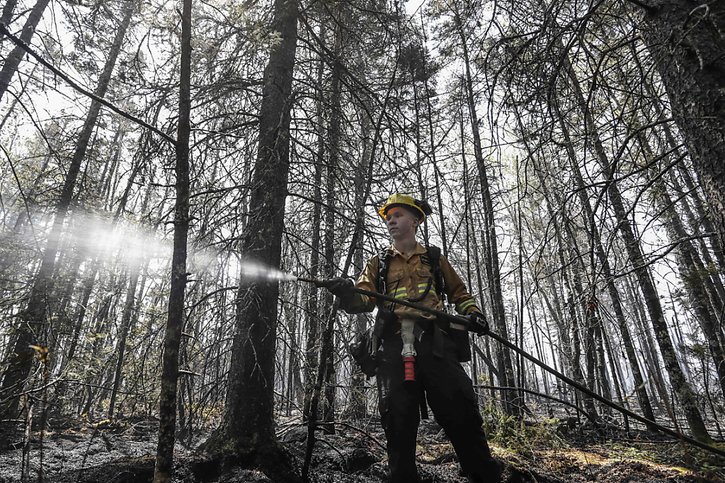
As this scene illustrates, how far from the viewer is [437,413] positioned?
292 cm

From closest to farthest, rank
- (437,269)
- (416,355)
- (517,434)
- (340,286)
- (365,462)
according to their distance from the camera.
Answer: (340,286), (416,355), (437,269), (365,462), (517,434)

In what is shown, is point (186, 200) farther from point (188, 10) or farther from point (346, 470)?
point (346, 470)

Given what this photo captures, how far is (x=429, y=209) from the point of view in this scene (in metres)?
3.65

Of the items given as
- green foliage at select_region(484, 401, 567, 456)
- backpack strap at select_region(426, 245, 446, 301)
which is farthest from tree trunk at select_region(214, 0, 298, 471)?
green foliage at select_region(484, 401, 567, 456)

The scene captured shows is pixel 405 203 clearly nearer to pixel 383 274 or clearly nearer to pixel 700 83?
pixel 383 274

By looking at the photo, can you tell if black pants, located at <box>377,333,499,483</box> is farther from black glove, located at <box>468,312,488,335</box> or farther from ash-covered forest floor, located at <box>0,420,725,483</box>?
ash-covered forest floor, located at <box>0,420,725,483</box>

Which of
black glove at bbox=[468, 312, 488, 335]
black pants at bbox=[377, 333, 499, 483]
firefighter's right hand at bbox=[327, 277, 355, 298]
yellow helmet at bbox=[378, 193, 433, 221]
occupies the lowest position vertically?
black pants at bbox=[377, 333, 499, 483]

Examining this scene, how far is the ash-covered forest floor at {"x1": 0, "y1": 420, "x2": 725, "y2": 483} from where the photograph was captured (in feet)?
11.1

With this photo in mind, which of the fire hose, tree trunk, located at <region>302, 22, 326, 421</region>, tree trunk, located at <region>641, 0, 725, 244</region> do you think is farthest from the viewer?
tree trunk, located at <region>302, 22, 326, 421</region>

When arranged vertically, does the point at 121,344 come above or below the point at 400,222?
below

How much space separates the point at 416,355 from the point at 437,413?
452 mm

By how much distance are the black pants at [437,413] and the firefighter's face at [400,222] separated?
105cm

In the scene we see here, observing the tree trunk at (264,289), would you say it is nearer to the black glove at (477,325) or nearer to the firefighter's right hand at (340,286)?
the firefighter's right hand at (340,286)

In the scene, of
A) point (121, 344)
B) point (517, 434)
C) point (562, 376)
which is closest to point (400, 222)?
point (562, 376)
